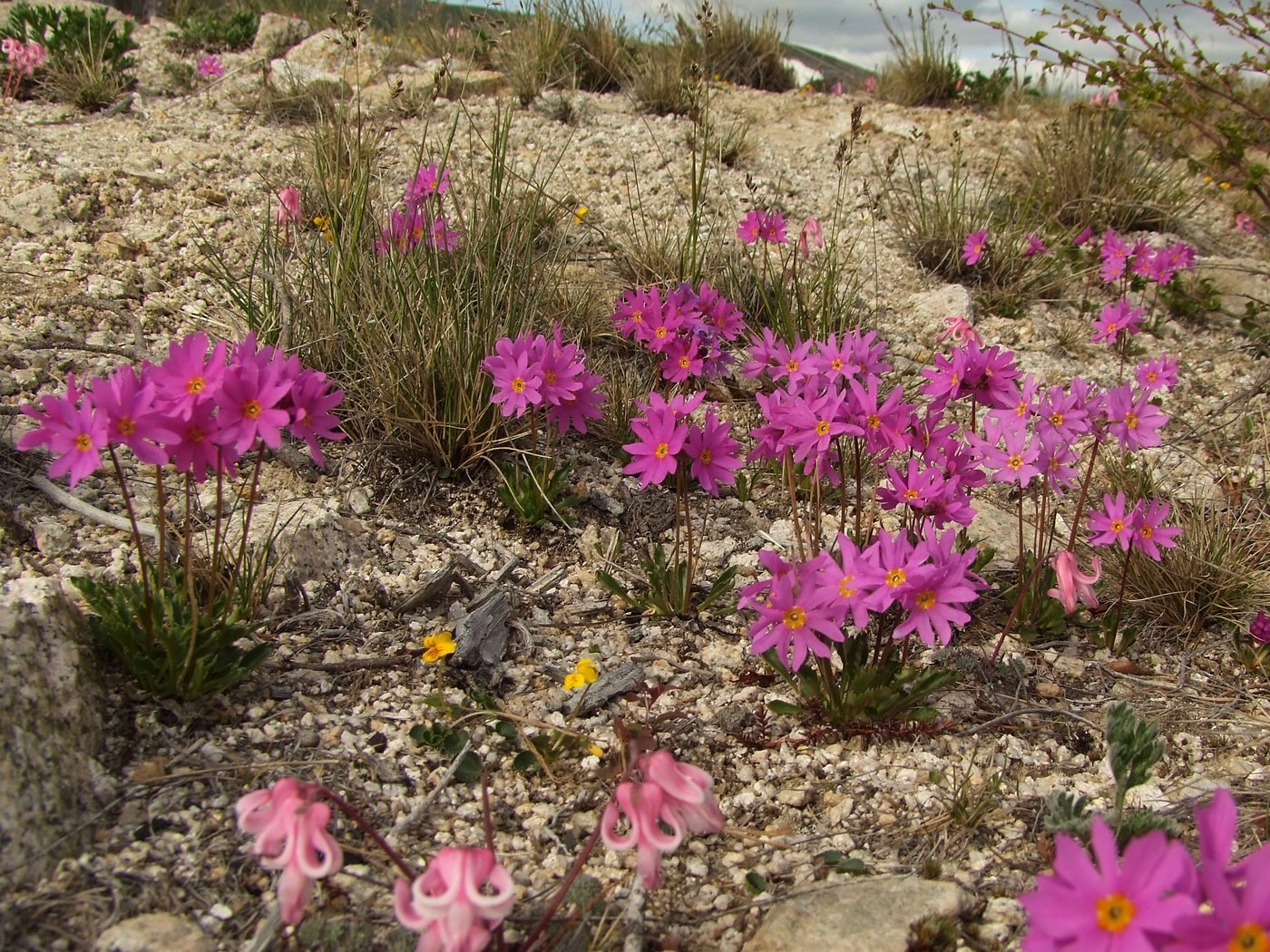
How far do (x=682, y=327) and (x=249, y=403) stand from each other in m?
2.12

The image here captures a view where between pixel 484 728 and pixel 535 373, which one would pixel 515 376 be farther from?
pixel 484 728

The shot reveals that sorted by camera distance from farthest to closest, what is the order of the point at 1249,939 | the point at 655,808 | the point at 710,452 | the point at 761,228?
the point at 761,228 < the point at 710,452 < the point at 655,808 < the point at 1249,939

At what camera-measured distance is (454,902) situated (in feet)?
5.01

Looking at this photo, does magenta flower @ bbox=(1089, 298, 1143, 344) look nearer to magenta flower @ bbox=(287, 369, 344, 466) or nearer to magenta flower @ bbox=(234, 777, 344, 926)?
magenta flower @ bbox=(287, 369, 344, 466)

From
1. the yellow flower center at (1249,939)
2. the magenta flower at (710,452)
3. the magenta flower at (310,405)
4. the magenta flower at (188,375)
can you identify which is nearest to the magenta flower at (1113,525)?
the magenta flower at (710,452)

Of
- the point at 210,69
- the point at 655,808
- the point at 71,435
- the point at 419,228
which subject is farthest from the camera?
the point at 210,69

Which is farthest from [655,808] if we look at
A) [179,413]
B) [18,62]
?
[18,62]

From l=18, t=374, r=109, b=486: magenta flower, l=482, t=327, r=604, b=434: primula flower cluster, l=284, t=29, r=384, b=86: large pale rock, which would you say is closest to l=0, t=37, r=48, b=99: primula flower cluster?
l=284, t=29, r=384, b=86: large pale rock

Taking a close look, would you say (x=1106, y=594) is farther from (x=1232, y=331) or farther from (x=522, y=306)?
(x=1232, y=331)

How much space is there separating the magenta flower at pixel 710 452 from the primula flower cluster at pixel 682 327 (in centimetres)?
82

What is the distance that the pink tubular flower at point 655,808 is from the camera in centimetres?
168

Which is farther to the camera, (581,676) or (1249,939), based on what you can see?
(581,676)

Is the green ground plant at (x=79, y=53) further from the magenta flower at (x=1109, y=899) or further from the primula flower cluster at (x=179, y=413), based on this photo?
the magenta flower at (x=1109, y=899)

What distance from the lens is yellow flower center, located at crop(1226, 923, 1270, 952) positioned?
49.3 inches
